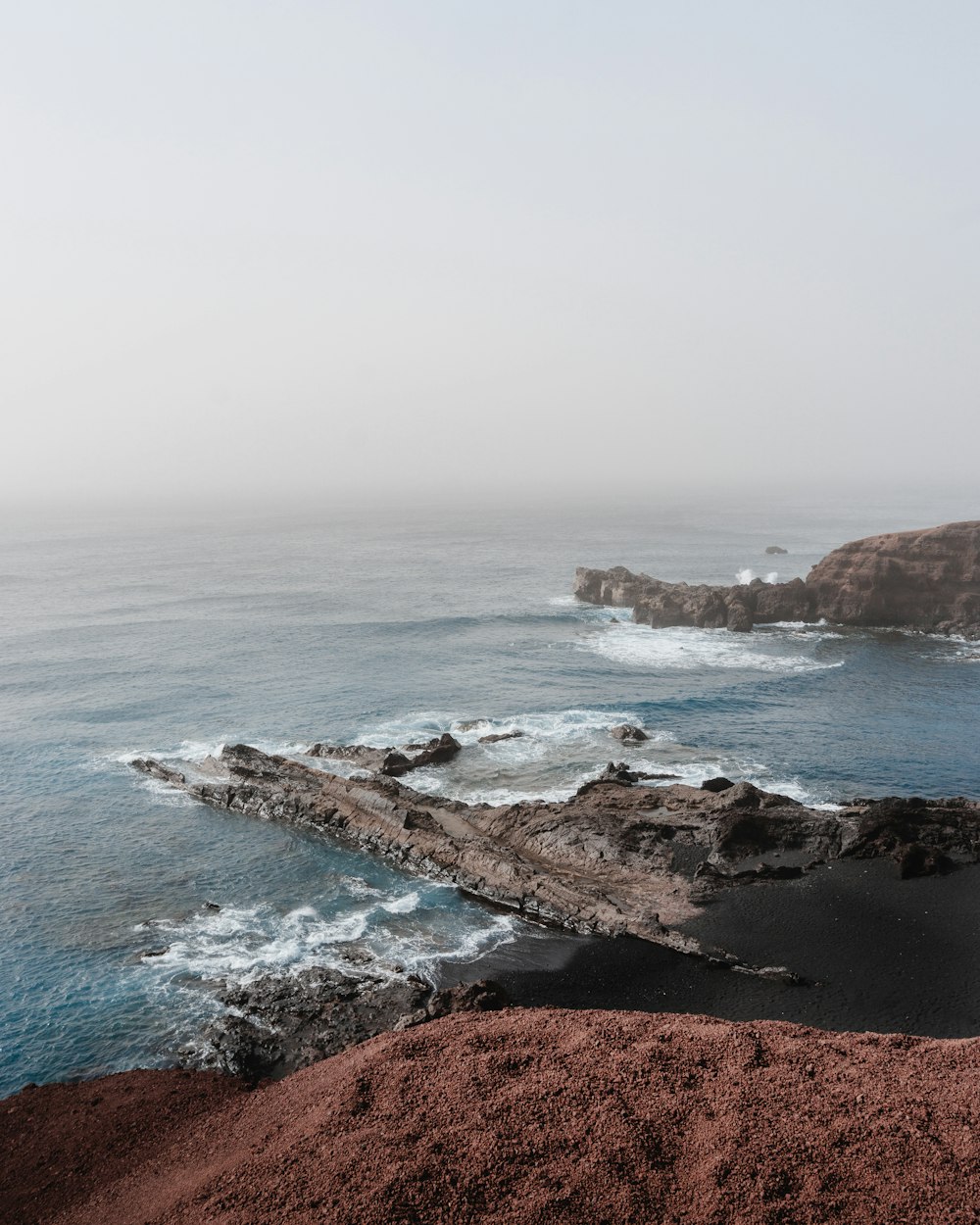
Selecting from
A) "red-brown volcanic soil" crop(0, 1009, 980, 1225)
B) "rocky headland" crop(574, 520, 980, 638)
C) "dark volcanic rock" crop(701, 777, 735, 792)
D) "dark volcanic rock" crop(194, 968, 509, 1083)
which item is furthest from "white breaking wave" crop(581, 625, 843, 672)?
"red-brown volcanic soil" crop(0, 1009, 980, 1225)

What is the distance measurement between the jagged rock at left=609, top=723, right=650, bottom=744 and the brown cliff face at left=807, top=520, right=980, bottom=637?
141ft

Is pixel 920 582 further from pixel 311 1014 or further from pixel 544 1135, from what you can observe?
pixel 544 1135

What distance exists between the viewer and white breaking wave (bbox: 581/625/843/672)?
7412cm

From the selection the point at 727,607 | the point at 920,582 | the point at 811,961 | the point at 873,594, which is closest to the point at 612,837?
the point at 811,961

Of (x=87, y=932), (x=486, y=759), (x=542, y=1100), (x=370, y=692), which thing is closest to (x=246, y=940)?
(x=87, y=932)

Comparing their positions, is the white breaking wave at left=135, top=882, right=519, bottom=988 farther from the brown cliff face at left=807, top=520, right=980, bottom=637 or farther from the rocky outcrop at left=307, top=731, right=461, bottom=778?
the brown cliff face at left=807, top=520, right=980, bottom=637

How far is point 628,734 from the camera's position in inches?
2179

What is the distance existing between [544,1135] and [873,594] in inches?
3110

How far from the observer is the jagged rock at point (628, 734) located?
55.0m

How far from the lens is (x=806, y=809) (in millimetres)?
40312

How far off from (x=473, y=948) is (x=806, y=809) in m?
18.6

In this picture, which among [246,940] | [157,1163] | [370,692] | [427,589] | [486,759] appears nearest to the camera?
[157,1163]

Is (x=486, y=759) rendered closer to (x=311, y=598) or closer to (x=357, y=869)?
(x=357, y=869)

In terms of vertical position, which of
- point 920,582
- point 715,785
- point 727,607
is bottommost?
point 715,785
